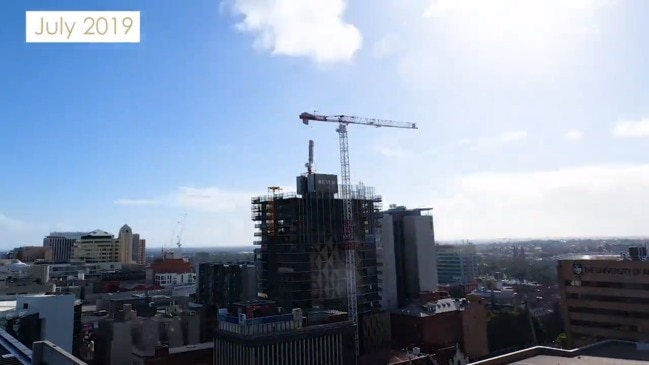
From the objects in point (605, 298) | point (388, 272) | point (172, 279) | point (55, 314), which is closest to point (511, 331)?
point (605, 298)

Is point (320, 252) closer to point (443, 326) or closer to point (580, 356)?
point (443, 326)

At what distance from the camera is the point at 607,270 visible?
302ft

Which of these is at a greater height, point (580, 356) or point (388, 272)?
point (388, 272)

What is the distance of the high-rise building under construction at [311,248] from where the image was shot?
9450cm

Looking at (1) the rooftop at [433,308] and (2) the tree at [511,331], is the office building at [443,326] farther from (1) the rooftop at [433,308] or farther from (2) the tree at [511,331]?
(2) the tree at [511,331]

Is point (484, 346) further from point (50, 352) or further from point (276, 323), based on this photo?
point (50, 352)

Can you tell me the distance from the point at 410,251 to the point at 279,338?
238 feet

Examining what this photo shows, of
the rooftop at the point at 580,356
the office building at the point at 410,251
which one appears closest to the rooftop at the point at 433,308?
the office building at the point at 410,251

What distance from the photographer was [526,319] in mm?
109312

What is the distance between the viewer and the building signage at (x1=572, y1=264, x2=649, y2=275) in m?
87.3

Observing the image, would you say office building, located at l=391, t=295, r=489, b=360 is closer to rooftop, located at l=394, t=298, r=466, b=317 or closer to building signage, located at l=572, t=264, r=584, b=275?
rooftop, located at l=394, t=298, r=466, b=317

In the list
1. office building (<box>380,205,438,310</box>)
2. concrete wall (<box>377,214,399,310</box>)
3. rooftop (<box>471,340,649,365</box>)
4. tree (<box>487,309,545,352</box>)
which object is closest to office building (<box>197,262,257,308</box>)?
concrete wall (<box>377,214,399,310</box>)

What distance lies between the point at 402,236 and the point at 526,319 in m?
36.8

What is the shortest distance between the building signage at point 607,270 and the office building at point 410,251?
123 ft
